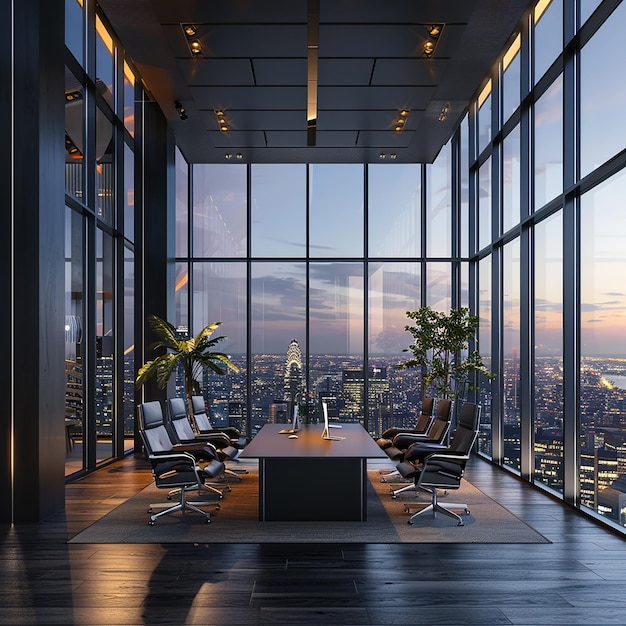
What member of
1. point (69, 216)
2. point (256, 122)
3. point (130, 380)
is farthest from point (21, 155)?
point (130, 380)

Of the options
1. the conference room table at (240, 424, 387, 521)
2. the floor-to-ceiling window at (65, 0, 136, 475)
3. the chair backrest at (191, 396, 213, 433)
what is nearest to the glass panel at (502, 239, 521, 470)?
the conference room table at (240, 424, 387, 521)

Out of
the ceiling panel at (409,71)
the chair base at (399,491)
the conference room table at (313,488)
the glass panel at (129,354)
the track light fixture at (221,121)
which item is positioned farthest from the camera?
the glass panel at (129,354)

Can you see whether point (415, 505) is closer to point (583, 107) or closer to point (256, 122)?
point (583, 107)

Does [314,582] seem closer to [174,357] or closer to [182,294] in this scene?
[174,357]

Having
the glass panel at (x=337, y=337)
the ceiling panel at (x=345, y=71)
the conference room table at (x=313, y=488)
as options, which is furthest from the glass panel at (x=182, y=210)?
the conference room table at (x=313, y=488)

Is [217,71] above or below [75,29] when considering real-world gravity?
below

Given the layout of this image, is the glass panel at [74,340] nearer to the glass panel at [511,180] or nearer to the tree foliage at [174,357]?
the tree foliage at [174,357]

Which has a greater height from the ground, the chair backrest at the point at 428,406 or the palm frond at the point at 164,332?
the palm frond at the point at 164,332

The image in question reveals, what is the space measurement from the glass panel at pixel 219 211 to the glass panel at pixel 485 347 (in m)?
4.05

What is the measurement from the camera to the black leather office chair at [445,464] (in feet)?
20.1

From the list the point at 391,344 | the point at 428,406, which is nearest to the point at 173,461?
the point at 428,406

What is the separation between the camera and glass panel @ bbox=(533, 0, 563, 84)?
7070 mm

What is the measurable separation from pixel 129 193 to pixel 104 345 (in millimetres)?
2466

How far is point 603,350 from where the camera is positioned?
6.05 m
